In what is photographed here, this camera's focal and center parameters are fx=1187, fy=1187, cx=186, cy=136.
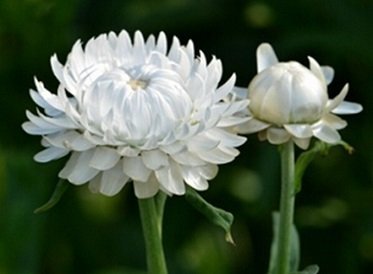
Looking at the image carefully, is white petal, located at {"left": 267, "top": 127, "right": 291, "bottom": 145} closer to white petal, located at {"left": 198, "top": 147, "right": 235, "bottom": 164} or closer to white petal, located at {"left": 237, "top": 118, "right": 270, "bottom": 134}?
white petal, located at {"left": 237, "top": 118, "right": 270, "bottom": 134}

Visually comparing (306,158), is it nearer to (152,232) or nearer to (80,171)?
(152,232)

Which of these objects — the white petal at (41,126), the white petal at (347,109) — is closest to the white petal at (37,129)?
the white petal at (41,126)

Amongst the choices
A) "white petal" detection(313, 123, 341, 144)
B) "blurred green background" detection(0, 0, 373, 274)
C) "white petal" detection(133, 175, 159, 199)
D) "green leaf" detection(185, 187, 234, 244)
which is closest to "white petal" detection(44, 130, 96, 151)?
"white petal" detection(133, 175, 159, 199)

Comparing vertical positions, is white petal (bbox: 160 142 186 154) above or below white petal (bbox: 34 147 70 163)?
above

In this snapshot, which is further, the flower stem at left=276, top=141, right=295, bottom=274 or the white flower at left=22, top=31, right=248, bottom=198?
the flower stem at left=276, top=141, right=295, bottom=274

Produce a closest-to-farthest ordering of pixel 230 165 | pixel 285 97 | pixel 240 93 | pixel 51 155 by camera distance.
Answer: pixel 51 155 < pixel 285 97 < pixel 240 93 < pixel 230 165

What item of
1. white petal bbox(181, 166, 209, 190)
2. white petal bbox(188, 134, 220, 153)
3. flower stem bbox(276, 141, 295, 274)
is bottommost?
flower stem bbox(276, 141, 295, 274)

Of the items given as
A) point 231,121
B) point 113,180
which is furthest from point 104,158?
point 231,121
